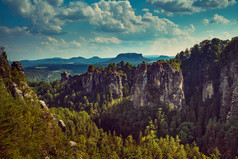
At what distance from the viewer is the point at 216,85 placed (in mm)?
76375

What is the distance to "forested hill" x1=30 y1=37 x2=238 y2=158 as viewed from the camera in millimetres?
57359

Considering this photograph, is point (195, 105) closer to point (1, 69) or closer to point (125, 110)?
point (125, 110)

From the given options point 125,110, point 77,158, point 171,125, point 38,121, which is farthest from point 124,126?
point 38,121

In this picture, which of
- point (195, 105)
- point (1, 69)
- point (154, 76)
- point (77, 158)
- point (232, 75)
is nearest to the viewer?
point (77, 158)

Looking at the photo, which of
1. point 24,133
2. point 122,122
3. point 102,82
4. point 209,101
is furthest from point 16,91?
point 209,101

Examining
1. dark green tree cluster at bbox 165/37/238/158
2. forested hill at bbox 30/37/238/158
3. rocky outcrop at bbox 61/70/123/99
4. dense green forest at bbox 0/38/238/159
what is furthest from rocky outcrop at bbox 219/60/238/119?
rocky outcrop at bbox 61/70/123/99

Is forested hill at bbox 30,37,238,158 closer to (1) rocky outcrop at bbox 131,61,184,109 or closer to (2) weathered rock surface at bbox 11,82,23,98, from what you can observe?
(1) rocky outcrop at bbox 131,61,184,109

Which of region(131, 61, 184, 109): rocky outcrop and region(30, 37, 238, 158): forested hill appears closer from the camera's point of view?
region(30, 37, 238, 158): forested hill

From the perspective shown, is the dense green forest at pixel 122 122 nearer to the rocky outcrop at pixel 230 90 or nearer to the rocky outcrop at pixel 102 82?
the rocky outcrop at pixel 230 90

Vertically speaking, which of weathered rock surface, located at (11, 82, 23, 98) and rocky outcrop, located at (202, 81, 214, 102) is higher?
weathered rock surface, located at (11, 82, 23, 98)

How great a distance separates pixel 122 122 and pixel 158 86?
1123 inches

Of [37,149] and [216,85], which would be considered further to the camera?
[216,85]

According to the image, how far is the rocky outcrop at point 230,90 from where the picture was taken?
55853mm

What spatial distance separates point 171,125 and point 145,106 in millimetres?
21308
